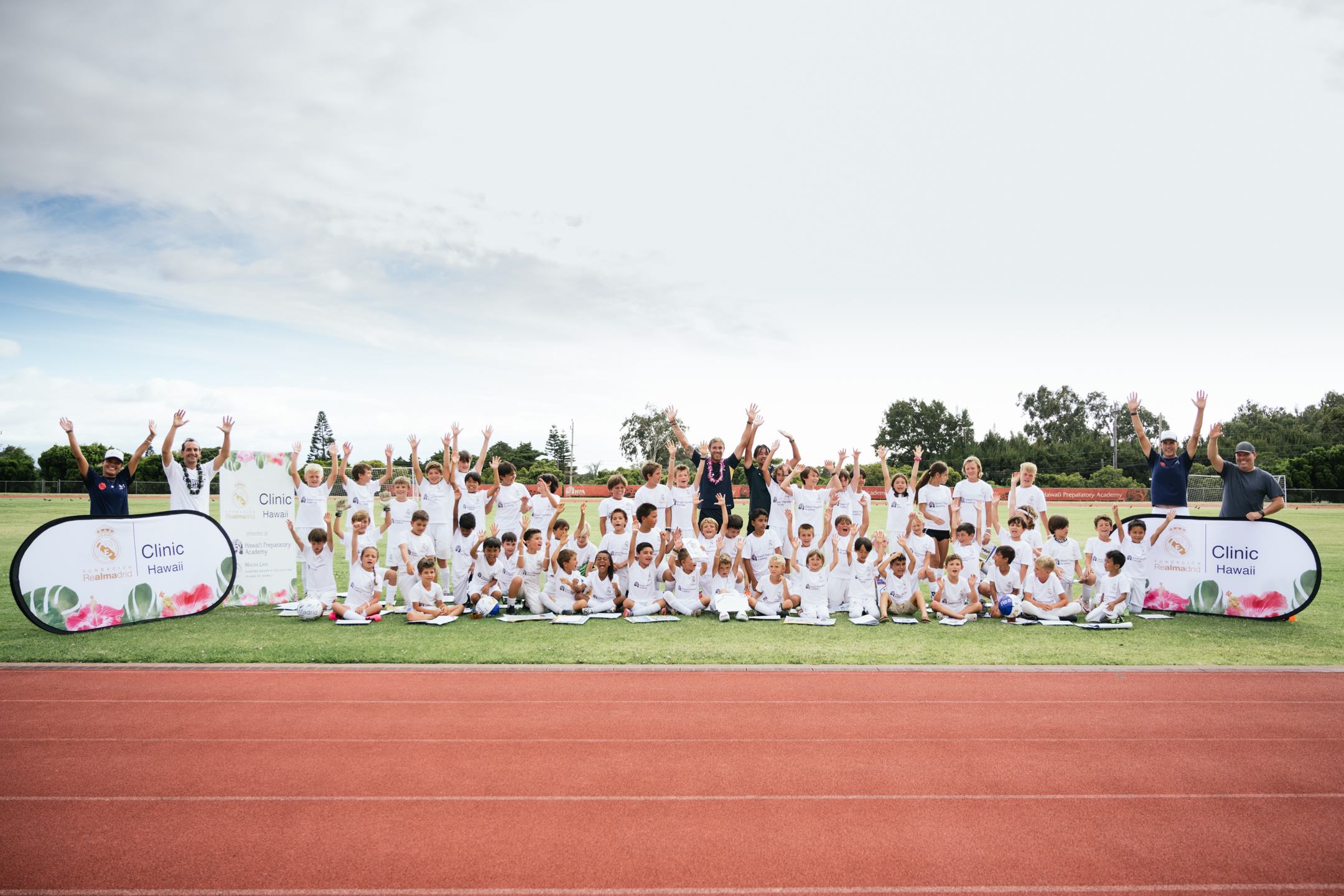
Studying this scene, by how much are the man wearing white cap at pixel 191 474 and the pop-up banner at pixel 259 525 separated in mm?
206

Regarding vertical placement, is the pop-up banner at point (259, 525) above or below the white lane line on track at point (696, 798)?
above

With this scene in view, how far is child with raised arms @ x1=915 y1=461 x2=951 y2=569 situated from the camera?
34.2ft

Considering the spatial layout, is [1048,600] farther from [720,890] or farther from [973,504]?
[720,890]

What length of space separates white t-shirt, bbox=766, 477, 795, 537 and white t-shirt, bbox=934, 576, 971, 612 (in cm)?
240

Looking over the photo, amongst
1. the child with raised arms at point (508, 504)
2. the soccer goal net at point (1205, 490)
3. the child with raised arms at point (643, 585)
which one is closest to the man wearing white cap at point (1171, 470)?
the child with raised arms at point (643, 585)

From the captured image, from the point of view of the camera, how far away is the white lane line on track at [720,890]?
3.65 metres

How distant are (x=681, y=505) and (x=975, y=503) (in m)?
4.46

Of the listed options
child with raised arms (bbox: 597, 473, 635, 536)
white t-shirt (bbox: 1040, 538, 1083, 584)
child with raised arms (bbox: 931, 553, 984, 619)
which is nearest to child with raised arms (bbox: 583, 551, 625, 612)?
child with raised arms (bbox: 597, 473, 635, 536)

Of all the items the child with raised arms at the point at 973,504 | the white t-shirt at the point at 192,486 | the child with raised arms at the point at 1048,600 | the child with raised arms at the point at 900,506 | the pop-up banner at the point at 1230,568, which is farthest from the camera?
the child with raised arms at the point at 900,506

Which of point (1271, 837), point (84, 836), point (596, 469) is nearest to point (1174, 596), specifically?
point (1271, 837)

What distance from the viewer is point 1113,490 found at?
171 feet

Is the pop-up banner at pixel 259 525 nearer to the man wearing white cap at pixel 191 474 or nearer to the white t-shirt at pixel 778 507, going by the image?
the man wearing white cap at pixel 191 474

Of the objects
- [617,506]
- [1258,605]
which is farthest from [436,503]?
[1258,605]

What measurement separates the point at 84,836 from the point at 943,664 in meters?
6.99
